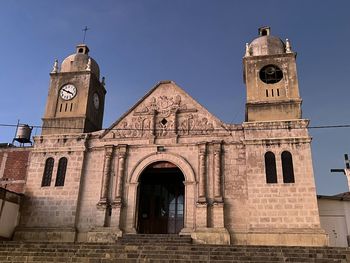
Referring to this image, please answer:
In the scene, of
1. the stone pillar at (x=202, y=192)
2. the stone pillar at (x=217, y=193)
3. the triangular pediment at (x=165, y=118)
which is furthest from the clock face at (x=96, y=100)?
the stone pillar at (x=217, y=193)

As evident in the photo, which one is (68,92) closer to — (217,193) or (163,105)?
(163,105)

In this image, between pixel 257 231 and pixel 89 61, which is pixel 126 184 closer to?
pixel 257 231

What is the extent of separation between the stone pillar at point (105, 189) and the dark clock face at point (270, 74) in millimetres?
9690

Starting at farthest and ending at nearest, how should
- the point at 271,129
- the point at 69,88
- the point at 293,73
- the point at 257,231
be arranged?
the point at 69,88, the point at 293,73, the point at 271,129, the point at 257,231

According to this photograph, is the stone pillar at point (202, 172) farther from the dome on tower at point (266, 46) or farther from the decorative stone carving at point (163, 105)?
the dome on tower at point (266, 46)

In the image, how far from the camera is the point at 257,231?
18203 mm

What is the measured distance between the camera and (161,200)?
21.9m

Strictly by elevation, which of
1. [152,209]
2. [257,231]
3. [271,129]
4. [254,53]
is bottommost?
[257,231]

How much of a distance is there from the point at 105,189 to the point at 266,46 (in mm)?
12594

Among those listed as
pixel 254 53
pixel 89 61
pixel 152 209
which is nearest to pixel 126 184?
pixel 152 209

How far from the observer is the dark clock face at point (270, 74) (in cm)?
2188

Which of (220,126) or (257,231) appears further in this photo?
(220,126)

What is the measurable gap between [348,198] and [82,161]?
1576cm

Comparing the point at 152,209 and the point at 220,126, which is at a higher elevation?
the point at 220,126
